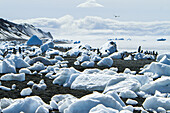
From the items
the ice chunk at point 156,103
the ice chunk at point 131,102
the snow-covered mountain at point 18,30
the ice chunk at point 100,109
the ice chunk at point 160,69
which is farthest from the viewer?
the snow-covered mountain at point 18,30

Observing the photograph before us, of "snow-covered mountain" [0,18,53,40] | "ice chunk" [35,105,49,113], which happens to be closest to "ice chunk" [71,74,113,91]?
"ice chunk" [35,105,49,113]

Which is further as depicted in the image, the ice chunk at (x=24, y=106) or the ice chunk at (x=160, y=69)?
the ice chunk at (x=160, y=69)

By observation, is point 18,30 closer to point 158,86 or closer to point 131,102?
point 158,86

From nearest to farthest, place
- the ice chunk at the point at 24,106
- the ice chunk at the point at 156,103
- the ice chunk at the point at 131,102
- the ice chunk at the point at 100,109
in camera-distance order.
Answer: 1. the ice chunk at the point at 100,109
2. the ice chunk at the point at 24,106
3. the ice chunk at the point at 156,103
4. the ice chunk at the point at 131,102

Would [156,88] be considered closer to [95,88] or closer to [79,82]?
[95,88]

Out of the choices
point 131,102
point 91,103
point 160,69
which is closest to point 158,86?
point 131,102

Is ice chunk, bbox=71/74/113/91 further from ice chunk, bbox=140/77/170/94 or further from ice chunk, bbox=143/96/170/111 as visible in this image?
ice chunk, bbox=143/96/170/111

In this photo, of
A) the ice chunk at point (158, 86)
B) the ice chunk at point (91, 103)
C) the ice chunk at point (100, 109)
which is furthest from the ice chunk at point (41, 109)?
the ice chunk at point (158, 86)

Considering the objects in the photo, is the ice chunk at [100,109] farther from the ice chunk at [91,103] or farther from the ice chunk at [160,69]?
the ice chunk at [160,69]

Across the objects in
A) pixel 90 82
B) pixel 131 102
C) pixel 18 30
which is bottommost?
pixel 18 30

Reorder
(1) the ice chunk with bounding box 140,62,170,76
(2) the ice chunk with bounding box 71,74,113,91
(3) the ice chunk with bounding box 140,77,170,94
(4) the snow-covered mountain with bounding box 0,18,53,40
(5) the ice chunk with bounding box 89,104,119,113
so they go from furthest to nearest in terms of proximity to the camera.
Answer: (4) the snow-covered mountain with bounding box 0,18,53,40 < (1) the ice chunk with bounding box 140,62,170,76 < (2) the ice chunk with bounding box 71,74,113,91 < (3) the ice chunk with bounding box 140,77,170,94 < (5) the ice chunk with bounding box 89,104,119,113

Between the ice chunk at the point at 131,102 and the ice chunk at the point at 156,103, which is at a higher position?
the ice chunk at the point at 156,103

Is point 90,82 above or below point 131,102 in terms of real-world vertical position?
above

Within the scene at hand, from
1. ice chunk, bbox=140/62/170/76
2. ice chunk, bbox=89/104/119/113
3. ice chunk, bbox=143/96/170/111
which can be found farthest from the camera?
ice chunk, bbox=140/62/170/76
